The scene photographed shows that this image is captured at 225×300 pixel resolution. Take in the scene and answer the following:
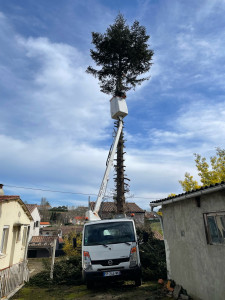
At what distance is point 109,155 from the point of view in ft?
49.0

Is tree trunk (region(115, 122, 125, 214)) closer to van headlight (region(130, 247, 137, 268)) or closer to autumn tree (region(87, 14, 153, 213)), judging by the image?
autumn tree (region(87, 14, 153, 213))

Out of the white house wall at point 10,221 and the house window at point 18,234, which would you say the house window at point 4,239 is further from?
the house window at point 18,234

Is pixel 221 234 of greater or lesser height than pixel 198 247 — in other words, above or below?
above

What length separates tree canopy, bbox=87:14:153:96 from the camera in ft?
62.2

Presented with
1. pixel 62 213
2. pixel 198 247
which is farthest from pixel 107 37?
pixel 62 213

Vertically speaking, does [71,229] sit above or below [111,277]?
above

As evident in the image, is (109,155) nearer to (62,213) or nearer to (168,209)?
(168,209)

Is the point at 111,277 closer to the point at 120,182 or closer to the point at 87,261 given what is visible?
the point at 87,261

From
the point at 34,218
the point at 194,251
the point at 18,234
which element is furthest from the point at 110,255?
the point at 34,218

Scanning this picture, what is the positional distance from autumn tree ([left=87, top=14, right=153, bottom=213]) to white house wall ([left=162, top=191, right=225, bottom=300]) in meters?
11.2

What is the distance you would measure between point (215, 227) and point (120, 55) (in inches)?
715

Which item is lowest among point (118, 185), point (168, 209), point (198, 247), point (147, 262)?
point (147, 262)

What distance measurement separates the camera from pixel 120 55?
1961cm

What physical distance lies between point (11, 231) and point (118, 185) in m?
8.60
